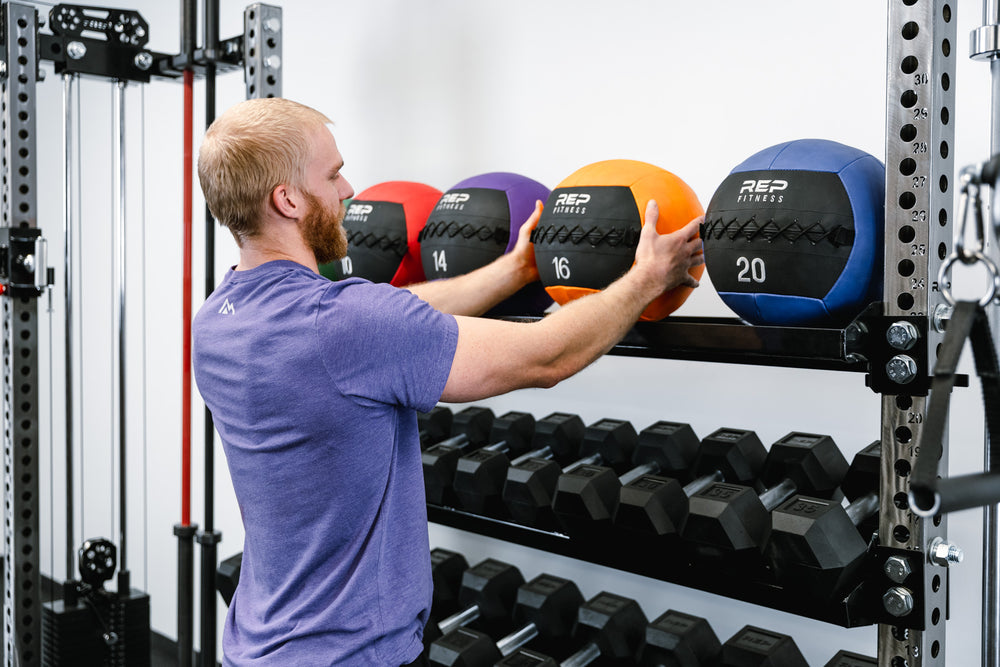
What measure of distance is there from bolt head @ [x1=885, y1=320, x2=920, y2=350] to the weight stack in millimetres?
2570

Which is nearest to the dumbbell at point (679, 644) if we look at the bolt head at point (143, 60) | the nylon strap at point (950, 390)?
the nylon strap at point (950, 390)

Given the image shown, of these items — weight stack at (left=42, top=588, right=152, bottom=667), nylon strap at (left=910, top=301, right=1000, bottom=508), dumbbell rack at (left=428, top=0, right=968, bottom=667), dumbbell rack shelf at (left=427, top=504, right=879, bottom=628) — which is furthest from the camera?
weight stack at (left=42, top=588, right=152, bottom=667)

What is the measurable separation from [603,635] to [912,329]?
1.08m

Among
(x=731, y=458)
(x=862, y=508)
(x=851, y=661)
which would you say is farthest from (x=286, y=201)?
(x=851, y=661)

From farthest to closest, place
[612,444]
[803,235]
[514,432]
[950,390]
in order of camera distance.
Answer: [514,432], [612,444], [803,235], [950,390]

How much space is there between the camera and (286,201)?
59.2 inches

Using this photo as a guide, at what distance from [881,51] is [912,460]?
41.2 inches

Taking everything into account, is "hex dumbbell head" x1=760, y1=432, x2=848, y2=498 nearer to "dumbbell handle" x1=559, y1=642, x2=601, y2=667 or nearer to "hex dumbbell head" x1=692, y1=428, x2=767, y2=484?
"hex dumbbell head" x1=692, y1=428, x2=767, y2=484

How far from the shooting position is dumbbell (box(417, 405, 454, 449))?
2.42 metres

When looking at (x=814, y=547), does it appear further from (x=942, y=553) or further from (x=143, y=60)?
(x=143, y=60)

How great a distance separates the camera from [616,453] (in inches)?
79.7

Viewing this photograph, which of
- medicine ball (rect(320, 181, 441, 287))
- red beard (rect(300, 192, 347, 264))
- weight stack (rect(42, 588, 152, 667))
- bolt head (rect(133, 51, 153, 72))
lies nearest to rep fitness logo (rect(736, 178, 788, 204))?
red beard (rect(300, 192, 347, 264))

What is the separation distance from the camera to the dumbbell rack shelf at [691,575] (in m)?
1.28

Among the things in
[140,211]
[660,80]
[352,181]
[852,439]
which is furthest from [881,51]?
[140,211]
